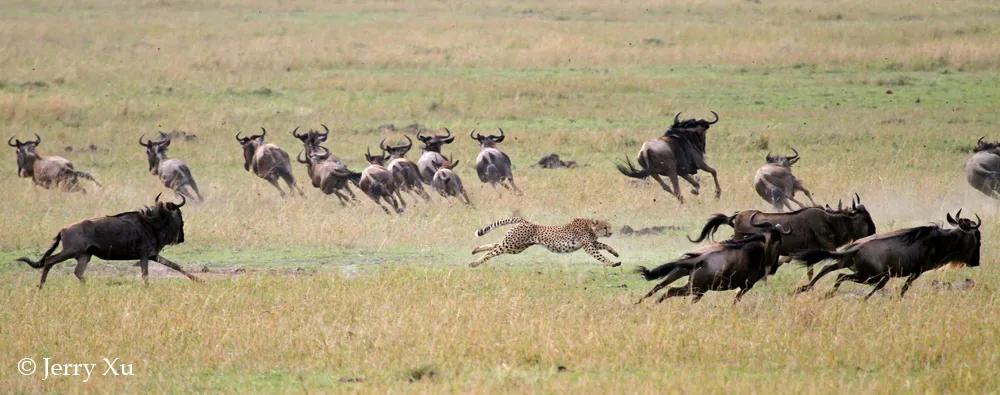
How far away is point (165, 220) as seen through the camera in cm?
1106

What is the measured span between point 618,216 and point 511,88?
11824mm

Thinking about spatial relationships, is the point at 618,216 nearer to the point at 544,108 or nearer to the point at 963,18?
the point at 544,108

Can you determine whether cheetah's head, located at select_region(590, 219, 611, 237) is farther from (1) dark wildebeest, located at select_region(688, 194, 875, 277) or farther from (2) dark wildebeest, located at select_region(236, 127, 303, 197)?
(2) dark wildebeest, located at select_region(236, 127, 303, 197)

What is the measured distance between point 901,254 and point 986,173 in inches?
263

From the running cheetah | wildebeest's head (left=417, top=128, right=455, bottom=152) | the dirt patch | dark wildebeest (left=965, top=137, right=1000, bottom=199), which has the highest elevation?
the running cheetah

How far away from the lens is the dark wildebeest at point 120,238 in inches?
421

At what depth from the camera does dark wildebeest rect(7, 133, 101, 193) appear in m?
18.0

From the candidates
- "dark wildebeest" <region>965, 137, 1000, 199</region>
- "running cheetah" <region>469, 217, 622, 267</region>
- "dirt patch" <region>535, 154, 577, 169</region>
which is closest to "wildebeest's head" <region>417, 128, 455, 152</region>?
"dirt patch" <region>535, 154, 577, 169</region>

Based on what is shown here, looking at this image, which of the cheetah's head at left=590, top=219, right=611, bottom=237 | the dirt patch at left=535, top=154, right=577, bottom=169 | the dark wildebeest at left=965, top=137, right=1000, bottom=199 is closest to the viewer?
the cheetah's head at left=590, top=219, right=611, bottom=237

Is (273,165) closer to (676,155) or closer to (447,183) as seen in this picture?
(447,183)

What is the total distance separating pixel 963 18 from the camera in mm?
36688

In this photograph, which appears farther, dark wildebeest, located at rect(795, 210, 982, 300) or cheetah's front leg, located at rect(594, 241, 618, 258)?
cheetah's front leg, located at rect(594, 241, 618, 258)

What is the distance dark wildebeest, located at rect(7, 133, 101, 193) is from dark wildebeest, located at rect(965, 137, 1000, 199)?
10.6 meters

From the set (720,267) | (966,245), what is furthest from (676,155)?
(720,267)
